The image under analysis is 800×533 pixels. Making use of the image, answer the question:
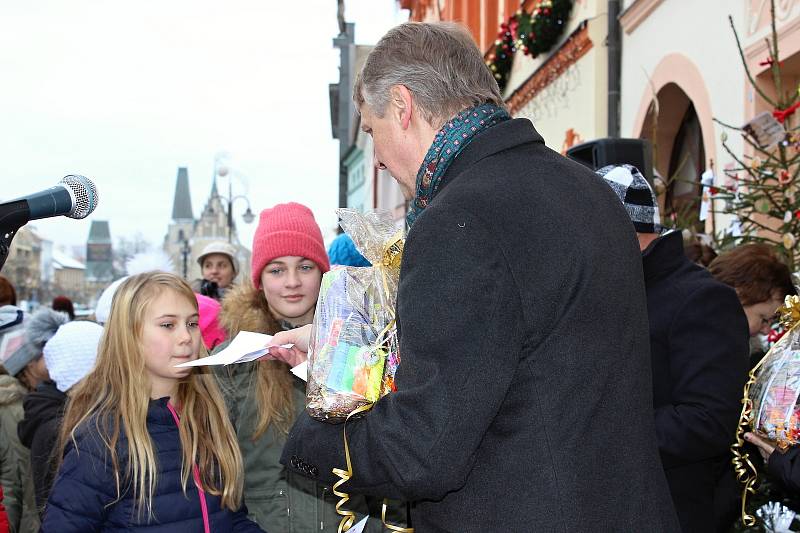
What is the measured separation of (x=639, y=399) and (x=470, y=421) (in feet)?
1.36

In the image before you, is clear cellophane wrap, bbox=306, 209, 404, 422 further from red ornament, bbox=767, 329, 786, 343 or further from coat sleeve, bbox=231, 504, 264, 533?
red ornament, bbox=767, 329, 786, 343

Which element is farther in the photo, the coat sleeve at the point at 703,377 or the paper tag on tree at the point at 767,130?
the paper tag on tree at the point at 767,130

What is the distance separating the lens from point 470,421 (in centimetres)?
162

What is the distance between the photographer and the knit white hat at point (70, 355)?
165 inches

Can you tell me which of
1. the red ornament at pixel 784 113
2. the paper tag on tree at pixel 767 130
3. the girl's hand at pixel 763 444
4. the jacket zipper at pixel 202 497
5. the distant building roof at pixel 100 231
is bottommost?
the jacket zipper at pixel 202 497

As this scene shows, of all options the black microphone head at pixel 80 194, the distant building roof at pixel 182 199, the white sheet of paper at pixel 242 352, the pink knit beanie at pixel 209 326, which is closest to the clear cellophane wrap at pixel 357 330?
the white sheet of paper at pixel 242 352

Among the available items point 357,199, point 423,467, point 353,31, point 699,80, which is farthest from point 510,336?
point 357,199

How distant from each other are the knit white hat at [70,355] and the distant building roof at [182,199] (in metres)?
85.6

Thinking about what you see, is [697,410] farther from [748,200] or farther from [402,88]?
[748,200]

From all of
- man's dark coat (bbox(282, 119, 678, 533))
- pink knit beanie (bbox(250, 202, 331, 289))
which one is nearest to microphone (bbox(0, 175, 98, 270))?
man's dark coat (bbox(282, 119, 678, 533))

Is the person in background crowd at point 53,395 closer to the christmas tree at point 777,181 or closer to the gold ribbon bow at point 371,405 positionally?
the gold ribbon bow at point 371,405

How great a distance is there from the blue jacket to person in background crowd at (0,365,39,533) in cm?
157

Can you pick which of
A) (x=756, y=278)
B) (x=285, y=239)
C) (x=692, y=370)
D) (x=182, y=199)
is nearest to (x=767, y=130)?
(x=756, y=278)

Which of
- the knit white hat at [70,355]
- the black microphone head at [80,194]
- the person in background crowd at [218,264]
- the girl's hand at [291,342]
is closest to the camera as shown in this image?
the black microphone head at [80,194]
